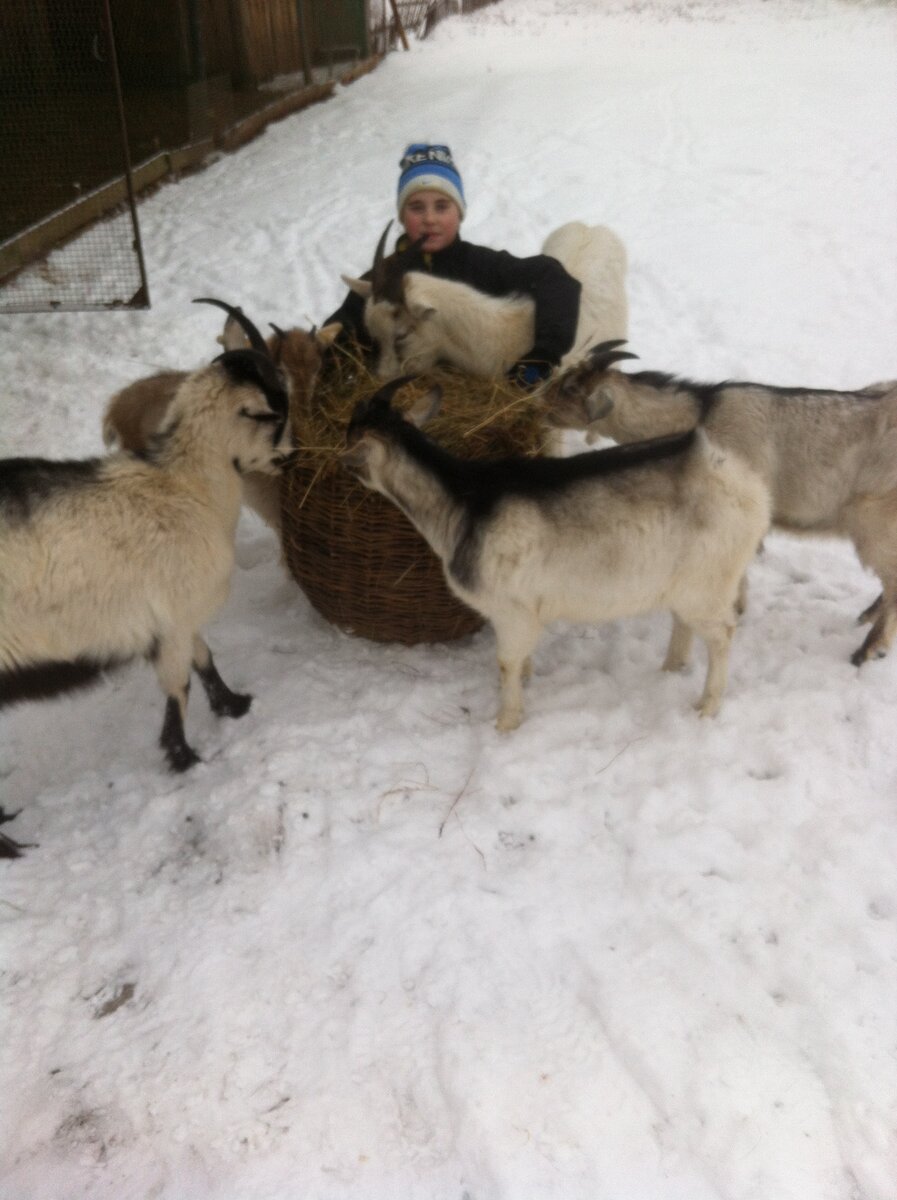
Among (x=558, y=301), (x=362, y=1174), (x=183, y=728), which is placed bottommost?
(x=362, y=1174)

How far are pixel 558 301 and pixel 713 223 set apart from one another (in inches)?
209

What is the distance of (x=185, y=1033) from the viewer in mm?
2350

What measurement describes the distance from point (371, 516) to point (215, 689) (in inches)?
37.0

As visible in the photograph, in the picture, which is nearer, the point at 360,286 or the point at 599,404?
the point at 599,404

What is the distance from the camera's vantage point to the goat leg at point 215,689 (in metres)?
3.32

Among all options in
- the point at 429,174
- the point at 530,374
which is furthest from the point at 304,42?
the point at 530,374

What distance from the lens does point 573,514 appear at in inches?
118

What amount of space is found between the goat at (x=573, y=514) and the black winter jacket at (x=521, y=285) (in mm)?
957

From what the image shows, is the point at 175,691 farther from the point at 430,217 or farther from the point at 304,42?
the point at 304,42

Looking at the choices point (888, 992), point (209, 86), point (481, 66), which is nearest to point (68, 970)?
point (888, 992)

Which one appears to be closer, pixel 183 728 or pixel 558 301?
pixel 183 728

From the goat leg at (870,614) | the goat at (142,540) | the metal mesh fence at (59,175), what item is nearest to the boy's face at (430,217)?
the goat at (142,540)

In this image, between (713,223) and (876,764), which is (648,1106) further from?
(713,223)

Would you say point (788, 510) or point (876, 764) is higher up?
point (788, 510)
